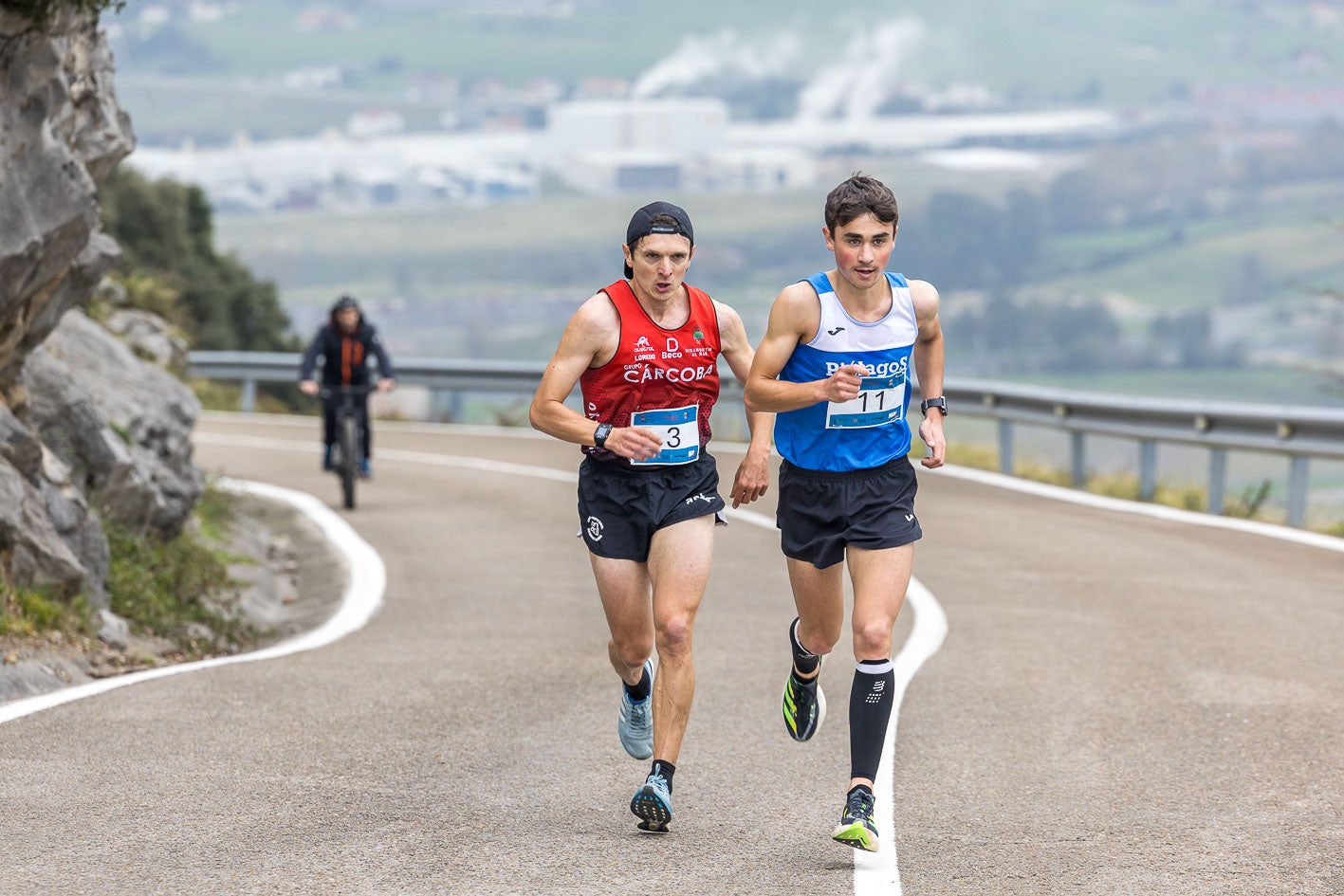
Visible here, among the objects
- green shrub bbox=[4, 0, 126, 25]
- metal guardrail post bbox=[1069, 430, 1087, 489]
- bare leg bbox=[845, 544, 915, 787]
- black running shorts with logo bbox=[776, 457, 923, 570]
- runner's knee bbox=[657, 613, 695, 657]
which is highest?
green shrub bbox=[4, 0, 126, 25]

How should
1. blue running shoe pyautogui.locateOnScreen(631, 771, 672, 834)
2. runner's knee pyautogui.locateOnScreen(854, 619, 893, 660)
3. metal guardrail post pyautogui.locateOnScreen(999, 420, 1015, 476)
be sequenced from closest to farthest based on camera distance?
blue running shoe pyautogui.locateOnScreen(631, 771, 672, 834) < runner's knee pyautogui.locateOnScreen(854, 619, 893, 660) < metal guardrail post pyautogui.locateOnScreen(999, 420, 1015, 476)

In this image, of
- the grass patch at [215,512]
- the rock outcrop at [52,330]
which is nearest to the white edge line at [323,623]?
the grass patch at [215,512]

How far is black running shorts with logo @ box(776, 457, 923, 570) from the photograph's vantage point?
21.5 ft

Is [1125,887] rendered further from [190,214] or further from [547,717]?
[190,214]

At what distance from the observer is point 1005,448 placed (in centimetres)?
2027

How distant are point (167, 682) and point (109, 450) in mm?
4432

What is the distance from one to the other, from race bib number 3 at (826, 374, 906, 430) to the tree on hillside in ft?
102

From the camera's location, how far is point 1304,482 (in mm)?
15344

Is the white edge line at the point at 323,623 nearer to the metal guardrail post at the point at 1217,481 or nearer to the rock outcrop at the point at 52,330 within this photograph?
the rock outcrop at the point at 52,330

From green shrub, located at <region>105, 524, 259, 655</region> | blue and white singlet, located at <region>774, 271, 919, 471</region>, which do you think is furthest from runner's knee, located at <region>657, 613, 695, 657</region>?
green shrub, located at <region>105, 524, 259, 655</region>

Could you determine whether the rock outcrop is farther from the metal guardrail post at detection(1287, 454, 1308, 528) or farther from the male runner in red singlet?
the metal guardrail post at detection(1287, 454, 1308, 528)

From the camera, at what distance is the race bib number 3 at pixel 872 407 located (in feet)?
21.5

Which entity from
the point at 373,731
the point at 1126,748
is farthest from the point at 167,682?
the point at 1126,748

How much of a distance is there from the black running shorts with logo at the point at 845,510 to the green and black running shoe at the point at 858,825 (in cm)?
94
